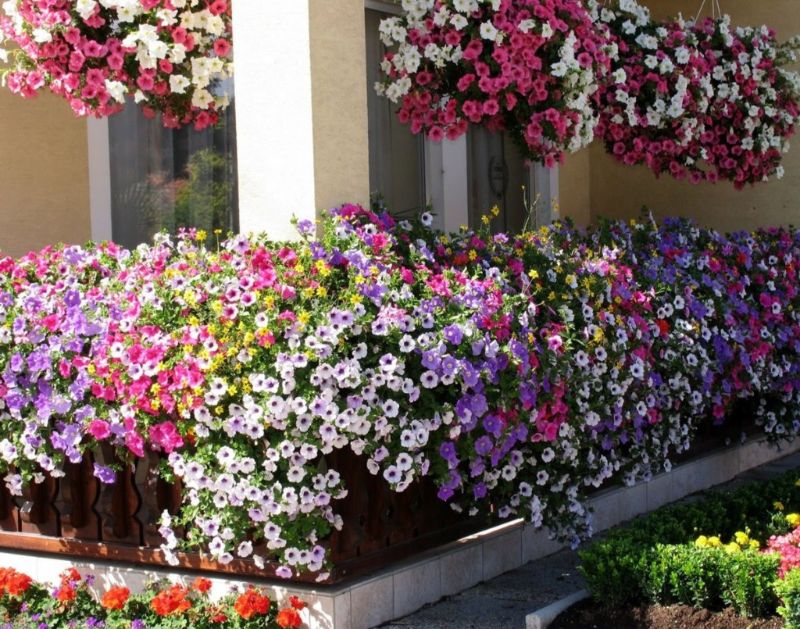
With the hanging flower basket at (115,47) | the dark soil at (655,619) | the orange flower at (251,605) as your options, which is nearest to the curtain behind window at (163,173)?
the hanging flower basket at (115,47)

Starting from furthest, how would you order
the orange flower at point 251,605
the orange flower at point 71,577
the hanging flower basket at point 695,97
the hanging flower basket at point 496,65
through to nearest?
the hanging flower basket at point 695,97
the hanging flower basket at point 496,65
the orange flower at point 71,577
the orange flower at point 251,605

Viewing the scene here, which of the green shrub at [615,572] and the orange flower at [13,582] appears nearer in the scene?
the green shrub at [615,572]

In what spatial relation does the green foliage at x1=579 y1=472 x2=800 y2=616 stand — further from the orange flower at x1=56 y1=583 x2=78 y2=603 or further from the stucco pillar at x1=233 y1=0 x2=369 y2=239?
the orange flower at x1=56 y1=583 x2=78 y2=603

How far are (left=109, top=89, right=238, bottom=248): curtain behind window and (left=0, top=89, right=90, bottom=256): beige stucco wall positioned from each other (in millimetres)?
200

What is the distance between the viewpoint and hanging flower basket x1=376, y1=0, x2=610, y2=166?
541 centimetres

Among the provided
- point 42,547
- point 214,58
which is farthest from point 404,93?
point 42,547

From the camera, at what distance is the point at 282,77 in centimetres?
490

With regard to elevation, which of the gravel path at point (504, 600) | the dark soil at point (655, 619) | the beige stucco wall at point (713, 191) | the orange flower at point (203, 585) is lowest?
the gravel path at point (504, 600)

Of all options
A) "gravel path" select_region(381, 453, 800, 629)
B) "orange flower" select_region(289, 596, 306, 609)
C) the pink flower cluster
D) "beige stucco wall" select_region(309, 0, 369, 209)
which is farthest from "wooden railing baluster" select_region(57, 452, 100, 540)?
Result: the pink flower cluster

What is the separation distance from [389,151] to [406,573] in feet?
10.7

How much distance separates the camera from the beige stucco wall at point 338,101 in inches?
192

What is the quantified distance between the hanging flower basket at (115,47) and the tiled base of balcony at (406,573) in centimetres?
194

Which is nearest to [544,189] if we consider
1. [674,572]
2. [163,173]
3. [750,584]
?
[163,173]

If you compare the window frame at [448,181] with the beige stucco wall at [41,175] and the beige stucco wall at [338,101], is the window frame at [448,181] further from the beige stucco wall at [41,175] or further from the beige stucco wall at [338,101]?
the beige stucco wall at [338,101]
